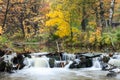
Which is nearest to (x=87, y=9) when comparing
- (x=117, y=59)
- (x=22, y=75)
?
(x=117, y=59)

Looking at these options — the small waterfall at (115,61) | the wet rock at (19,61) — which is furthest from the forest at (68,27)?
the small waterfall at (115,61)

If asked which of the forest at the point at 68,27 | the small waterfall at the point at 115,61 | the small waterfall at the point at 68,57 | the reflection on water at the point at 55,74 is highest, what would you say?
the forest at the point at 68,27

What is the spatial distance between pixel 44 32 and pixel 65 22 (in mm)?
5026

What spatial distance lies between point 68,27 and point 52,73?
462 inches

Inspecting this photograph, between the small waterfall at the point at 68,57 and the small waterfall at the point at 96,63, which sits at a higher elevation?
the small waterfall at the point at 68,57

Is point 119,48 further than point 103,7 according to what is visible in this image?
No

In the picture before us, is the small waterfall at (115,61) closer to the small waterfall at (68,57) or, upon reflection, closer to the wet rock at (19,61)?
the small waterfall at (68,57)

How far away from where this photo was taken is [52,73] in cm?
2139

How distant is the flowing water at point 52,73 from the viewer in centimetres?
1941

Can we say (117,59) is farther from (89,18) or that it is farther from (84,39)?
(89,18)

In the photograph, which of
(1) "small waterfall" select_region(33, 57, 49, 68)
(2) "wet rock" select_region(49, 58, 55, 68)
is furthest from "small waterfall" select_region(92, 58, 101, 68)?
(1) "small waterfall" select_region(33, 57, 49, 68)

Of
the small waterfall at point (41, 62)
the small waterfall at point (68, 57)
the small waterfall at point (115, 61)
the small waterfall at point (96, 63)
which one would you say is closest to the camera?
the small waterfall at point (115, 61)

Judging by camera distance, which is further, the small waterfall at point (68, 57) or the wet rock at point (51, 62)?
the small waterfall at point (68, 57)

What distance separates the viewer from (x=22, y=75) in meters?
20.6
